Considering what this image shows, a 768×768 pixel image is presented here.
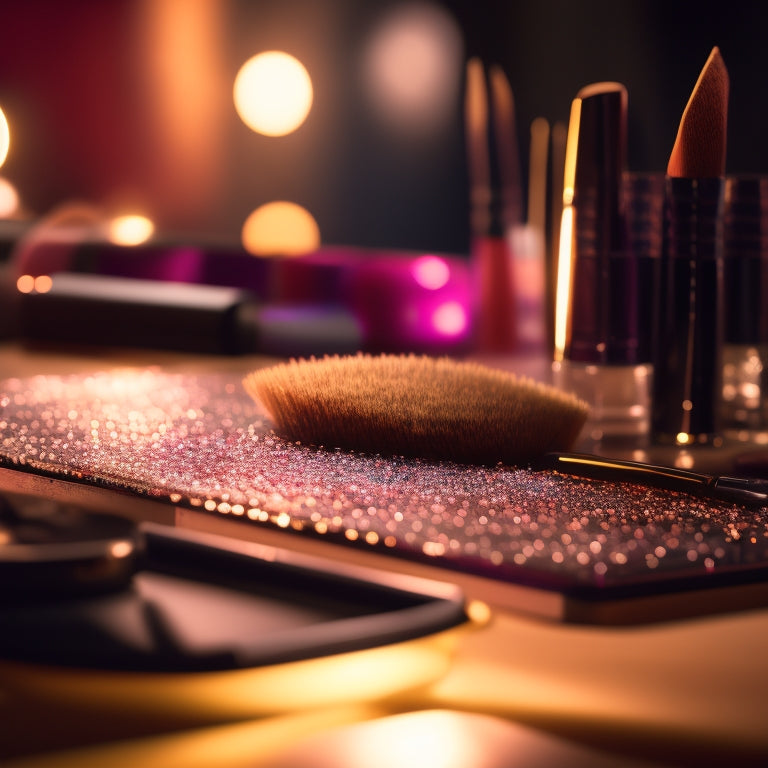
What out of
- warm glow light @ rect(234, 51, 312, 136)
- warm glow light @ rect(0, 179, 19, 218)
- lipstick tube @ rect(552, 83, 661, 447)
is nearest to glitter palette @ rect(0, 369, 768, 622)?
lipstick tube @ rect(552, 83, 661, 447)

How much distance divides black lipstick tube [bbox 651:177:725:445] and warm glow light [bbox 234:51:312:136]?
87cm

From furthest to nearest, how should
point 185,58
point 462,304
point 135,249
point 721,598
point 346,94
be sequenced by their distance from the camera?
point 185,58 < point 346,94 < point 135,249 < point 462,304 < point 721,598

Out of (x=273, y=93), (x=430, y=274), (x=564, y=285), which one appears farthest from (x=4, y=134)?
Result: (x=564, y=285)

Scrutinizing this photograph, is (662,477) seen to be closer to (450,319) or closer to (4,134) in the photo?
(450,319)

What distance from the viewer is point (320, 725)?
29 centimetres

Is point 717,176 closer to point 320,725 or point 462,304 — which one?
point 320,725

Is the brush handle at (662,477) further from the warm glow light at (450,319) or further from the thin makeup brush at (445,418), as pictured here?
the warm glow light at (450,319)

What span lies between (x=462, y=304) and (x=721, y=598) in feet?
2.00

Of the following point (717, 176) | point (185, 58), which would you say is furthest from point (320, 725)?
point (185, 58)

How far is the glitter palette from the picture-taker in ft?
0.88

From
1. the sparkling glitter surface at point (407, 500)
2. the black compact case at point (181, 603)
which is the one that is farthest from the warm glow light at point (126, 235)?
the black compact case at point (181, 603)

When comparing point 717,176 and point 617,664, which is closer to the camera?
point 617,664

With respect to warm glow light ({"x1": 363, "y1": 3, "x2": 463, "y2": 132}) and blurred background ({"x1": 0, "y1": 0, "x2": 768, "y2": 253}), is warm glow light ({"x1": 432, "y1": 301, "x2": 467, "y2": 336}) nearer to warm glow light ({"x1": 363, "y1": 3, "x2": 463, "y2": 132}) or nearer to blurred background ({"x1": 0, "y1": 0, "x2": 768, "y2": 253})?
blurred background ({"x1": 0, "y1": 0, "x2": 768, "y2": 253})

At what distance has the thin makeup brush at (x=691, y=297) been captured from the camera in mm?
470
